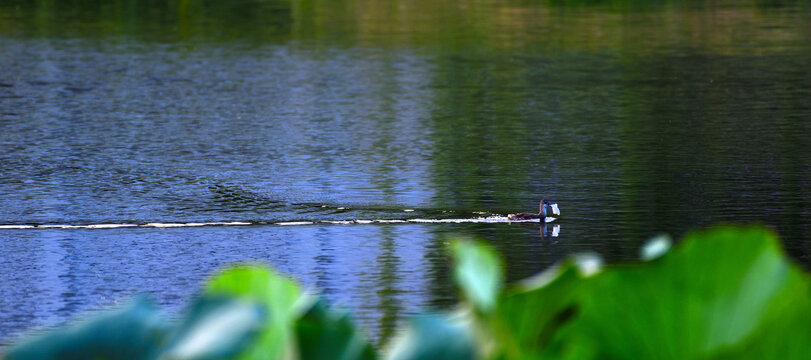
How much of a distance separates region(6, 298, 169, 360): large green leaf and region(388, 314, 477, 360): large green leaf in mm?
169

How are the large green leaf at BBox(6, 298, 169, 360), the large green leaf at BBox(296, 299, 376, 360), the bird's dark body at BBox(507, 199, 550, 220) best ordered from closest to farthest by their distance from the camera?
1. the large green leaf at BBox(6, 298, 169, 360)
2. the large green leaf at BBox(296, 299, 376, 360)
3. the bird's dark body at BBox(507, 199, 550, 220)

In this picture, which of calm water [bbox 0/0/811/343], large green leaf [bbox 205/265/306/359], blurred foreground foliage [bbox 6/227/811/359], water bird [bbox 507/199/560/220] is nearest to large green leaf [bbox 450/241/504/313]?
blurred foreground foliage [bbox 6/227/811/359]

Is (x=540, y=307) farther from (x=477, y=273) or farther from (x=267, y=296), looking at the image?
(x=267, y=296)

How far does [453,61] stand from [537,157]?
1007 inches

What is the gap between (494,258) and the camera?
0.97m

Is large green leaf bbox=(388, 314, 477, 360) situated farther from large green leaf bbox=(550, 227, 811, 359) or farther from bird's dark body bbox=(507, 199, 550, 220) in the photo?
bird's dark body bbox=(507, 199, 550, 220)

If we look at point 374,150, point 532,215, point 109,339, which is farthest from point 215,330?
point 374,150

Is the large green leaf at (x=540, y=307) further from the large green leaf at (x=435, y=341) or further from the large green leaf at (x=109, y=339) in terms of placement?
the large green leaf at (x=109, y=339)

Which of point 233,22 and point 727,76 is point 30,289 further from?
point 233,22

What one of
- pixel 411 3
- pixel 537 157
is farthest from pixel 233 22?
pixel 537 157

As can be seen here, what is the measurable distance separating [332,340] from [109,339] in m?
0.17

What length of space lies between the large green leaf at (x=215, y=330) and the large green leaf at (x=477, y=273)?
0.47ft


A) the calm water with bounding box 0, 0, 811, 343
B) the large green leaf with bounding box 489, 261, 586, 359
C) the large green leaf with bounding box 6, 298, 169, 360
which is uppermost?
the large green leaf with bounding box 6, 298, 169, 360

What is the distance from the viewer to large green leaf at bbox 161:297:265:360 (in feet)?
2.72
